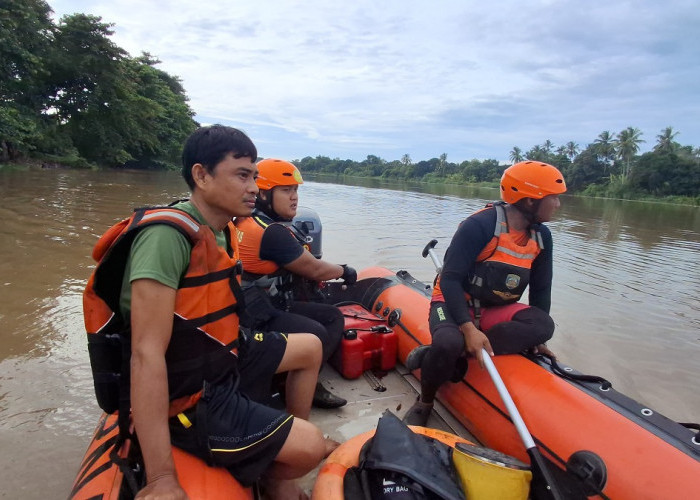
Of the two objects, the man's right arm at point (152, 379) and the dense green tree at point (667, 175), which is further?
the dense green tree at point (667, 175)

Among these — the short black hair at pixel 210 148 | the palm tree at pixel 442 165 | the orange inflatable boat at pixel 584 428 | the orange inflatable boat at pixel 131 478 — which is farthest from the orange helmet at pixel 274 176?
the palm tree at pixel 442 165

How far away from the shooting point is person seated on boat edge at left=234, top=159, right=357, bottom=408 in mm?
2713

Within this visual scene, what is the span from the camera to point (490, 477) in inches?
70.5

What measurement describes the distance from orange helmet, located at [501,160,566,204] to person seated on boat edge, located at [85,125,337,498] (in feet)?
5.65

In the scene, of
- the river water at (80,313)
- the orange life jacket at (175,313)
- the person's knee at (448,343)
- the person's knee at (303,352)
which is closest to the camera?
the orange life jacket at (175,313)

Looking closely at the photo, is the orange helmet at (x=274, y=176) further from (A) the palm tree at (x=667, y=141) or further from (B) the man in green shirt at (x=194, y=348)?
(A) the palm tree at (x=667, y=141)

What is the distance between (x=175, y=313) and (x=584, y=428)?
1.89 m

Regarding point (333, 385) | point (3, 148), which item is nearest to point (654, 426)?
point (333, 385)

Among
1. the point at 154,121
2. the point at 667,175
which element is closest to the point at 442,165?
the point at 667,175

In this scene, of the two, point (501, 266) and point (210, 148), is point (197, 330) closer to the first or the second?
point (210, 148)

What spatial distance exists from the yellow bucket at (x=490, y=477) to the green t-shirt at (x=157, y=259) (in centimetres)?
135

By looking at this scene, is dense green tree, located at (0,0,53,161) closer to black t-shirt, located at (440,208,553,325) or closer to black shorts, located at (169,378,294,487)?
black t-shirt, located at (440,208,553,325)

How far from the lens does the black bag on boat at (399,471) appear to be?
5.44ft

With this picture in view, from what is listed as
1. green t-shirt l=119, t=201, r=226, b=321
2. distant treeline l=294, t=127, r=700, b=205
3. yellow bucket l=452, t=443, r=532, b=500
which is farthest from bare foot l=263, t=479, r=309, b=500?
distant treeline l=294, t=127, r=700, b=205
